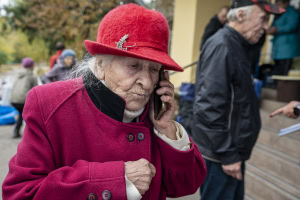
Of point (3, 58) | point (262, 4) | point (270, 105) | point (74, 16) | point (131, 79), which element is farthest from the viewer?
point (3, 58)

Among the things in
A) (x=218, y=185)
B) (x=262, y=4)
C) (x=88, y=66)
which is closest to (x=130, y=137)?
(x=88, y=66)

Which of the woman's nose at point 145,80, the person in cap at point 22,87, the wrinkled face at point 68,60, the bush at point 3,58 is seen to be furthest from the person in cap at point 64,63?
the bush at point 3,58

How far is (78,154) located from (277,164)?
10.9ft

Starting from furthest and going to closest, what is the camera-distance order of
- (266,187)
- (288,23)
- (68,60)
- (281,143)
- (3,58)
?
(3,58)
(68,60)
(288,23)
(281,143)
(266,187)

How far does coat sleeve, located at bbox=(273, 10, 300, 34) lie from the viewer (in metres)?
4.18

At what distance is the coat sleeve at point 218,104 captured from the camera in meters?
1.83

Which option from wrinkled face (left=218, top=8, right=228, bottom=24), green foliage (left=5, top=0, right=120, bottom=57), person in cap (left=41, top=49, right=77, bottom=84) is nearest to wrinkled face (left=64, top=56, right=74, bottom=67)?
person in cap (left=41, top=49, right=77, bottom=84)

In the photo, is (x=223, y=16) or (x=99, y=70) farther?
(x=223, y=16)

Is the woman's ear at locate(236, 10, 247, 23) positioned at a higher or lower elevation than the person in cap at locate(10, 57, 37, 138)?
higher

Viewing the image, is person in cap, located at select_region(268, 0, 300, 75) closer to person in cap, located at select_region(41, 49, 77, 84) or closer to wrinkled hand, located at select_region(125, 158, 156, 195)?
person in cap, located at select_region(41, 49, 77, 84)

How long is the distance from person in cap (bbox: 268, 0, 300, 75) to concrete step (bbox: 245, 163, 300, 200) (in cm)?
242

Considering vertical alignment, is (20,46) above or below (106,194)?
above

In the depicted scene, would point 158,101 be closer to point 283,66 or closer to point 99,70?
point 99,70

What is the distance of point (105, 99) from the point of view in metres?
1.09
